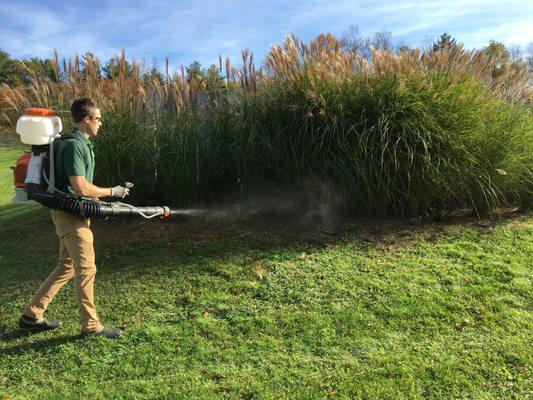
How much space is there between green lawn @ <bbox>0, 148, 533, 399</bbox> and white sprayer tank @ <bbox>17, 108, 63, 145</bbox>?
5.44 feet

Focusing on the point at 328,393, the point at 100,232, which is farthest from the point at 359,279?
the point at 100,232

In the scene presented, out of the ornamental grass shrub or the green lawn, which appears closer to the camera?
the green lawn

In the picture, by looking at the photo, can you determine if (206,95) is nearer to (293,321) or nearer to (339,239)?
(339,239)

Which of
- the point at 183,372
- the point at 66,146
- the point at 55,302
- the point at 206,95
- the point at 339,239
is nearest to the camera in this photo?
the point at 183,372

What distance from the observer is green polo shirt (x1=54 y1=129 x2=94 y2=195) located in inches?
138

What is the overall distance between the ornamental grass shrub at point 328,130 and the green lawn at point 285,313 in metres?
0.55

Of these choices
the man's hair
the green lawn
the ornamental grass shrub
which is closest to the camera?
the green lawn

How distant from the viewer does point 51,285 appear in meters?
4.00

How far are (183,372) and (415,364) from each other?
1.71m

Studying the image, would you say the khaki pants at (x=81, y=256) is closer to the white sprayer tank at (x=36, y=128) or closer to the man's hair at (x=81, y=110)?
the white sprayer tank at (x=36, y=128)

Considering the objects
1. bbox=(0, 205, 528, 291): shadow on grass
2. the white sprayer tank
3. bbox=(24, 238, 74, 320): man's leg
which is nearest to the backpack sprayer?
the white sprayer tank

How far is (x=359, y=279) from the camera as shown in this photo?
4.63 metres

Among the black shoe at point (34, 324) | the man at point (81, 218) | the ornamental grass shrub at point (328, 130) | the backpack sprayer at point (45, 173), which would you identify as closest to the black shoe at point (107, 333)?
the man at point (81, 218)

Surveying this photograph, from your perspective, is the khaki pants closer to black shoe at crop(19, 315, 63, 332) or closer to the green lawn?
the green lawn
